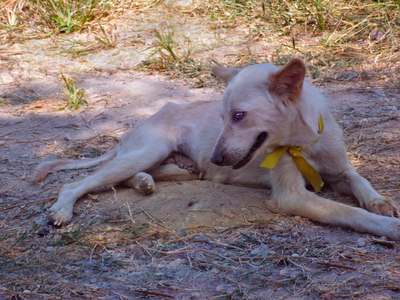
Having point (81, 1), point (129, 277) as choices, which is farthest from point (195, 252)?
point (81, 1)

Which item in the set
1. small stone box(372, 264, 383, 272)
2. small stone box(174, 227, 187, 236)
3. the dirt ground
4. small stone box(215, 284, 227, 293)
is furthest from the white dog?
small stone box(215, 284, 227, 293)

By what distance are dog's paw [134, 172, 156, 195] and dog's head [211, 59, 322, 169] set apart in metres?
0.70

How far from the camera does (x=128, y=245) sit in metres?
2.65

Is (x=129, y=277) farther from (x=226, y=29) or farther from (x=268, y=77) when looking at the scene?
(x=226, y=29)

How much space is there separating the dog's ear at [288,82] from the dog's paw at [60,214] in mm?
1726

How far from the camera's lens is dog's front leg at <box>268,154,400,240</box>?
251 centimetres

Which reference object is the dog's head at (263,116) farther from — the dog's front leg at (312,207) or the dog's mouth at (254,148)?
the dog's front leg at (312,207)

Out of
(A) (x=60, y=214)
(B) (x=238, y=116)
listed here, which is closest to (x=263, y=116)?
(B) (x=238, y=116)

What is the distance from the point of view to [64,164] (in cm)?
380

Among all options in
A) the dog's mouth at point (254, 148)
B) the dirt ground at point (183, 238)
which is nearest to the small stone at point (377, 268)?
the dirt ground at point (183, 238)

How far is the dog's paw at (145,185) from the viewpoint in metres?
3.30

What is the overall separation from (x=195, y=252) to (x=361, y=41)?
15.5 feet

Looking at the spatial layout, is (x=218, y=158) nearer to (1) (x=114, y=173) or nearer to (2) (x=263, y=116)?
(2) (x=263, y=116)

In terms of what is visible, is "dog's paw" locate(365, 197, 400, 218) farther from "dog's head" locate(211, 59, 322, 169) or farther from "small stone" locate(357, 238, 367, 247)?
"dog's head" locate(211, 59, 322, 169)
